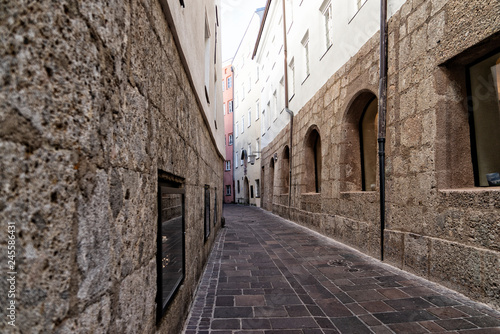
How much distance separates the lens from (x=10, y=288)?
0.67 m

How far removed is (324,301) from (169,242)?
184 centimetres

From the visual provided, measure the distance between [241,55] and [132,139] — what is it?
28.0m

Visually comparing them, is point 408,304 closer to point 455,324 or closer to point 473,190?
point 455,324

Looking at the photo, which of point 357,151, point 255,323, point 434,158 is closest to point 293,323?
point 255,323

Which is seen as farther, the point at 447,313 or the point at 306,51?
the point at 306,51

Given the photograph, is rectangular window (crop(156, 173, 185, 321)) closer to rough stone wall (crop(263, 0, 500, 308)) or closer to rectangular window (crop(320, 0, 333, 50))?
rough stone wall (crop(263, 0, 500, 308))

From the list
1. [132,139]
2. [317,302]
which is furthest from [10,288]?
[317,302]

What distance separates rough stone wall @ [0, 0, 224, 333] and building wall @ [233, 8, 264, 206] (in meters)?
18.8

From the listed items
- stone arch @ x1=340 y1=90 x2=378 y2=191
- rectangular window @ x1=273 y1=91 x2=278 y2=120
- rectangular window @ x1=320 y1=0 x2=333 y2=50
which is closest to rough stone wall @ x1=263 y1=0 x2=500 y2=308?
stone arch @ x1=340 y1=90 x2=378 y2=191

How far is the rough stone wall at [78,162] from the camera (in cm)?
69

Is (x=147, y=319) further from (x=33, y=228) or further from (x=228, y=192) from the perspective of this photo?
(x=228, y=192)

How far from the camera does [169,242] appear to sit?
2117 millimetres

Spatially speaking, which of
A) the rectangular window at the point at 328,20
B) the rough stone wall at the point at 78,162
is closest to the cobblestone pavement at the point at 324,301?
the rough stone wall at the point at 78,162

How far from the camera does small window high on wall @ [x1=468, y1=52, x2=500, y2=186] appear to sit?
135 inches
